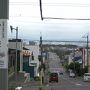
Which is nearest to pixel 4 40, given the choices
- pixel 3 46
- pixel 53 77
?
pixel 3 46

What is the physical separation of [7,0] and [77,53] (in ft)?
476

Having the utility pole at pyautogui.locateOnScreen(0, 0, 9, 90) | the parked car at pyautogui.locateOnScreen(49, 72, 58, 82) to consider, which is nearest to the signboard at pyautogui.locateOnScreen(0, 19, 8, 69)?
the utility pole at pyautogui.locateOnScreen(0, 0, 9, 90)

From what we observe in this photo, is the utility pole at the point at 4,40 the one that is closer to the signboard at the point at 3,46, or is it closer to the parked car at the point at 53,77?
the signboard at the point at 3,46

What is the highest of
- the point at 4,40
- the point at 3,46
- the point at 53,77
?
the point at 4,40

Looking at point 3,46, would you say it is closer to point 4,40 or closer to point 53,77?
point 4,40

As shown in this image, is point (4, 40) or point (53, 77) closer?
point (4, 40)

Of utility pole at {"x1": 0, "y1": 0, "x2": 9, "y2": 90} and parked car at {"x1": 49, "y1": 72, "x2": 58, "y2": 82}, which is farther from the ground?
utility pole at {"x1": 0, "y1": 0, "x2": 9, "y2": 90}

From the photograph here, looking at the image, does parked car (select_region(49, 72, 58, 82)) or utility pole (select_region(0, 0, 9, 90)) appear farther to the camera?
parked car (select_region(49, 72, 58, 82))

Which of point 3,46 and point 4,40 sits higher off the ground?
point 4,40

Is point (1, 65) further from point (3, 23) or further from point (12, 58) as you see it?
point (12, 58)

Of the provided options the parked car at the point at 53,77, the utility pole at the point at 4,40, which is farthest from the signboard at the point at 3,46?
the parked car at the point at 53,77

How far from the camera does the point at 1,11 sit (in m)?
7.34

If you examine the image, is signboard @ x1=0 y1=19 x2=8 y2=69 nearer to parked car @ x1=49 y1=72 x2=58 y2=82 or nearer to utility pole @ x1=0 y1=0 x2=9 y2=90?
utility pole @ x1=0 y1=0 x2=9 y2=90

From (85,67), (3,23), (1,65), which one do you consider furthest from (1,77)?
(85,67)
